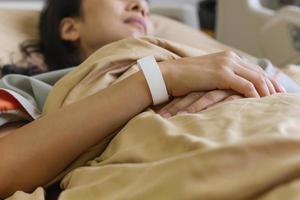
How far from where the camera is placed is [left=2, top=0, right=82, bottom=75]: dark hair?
1541 millimetres

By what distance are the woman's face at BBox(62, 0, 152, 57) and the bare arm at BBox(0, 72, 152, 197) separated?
541 mm

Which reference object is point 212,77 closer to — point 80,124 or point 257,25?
point 80,124

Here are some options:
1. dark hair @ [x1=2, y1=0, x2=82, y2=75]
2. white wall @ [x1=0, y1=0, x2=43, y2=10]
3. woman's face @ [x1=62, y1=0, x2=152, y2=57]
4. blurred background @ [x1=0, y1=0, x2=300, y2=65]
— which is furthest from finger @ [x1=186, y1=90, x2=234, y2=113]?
white wall @ [x1=0, y1=0, x2=43, y2=10]

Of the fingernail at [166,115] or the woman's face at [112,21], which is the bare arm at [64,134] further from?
the woman's face at [112,21]

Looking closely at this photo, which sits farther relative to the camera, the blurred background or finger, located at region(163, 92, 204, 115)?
the blurred background

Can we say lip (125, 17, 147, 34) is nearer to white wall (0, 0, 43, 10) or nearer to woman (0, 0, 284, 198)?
woman (0, 0, 284, 198)

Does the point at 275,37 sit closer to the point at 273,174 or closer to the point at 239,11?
the point at 239,11

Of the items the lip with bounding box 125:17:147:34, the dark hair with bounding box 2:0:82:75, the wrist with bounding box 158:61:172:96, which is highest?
the wrist with bounding box 158:61:172:96

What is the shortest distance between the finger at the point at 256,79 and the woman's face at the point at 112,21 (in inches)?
20.6

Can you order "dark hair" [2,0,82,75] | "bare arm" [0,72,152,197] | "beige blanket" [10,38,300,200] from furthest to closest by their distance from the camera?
"dark hair" [2,0,82,75] → "bare arm" [0,72,152,197] → "beige blanket" [10,38,300,200]

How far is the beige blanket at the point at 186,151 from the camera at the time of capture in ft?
2.02

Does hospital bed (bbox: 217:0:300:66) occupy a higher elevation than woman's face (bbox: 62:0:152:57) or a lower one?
lower

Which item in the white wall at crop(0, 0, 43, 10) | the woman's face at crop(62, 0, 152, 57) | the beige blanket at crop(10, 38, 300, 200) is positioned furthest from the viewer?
the white wall at crop(0, 0, 43, 10)

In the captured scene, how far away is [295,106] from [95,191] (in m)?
0.35
